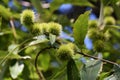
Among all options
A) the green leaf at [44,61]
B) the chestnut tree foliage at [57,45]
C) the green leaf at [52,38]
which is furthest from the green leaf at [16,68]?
the green leaf at [44,61]

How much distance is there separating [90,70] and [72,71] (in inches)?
4.5

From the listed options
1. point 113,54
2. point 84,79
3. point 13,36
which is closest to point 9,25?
point 13,36

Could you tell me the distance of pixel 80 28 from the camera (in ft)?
4.70

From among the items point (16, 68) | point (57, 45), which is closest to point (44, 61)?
point (16, 68)

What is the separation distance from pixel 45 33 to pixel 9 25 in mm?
794

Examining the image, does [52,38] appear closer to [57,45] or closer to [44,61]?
[57,45]

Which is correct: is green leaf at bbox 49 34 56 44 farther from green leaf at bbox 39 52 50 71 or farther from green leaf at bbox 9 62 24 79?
green leaf at bbox 39 52 50 71

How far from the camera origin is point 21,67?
5.64ft

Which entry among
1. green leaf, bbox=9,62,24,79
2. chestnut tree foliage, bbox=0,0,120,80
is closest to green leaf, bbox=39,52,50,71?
chestnut tree foliage, bbox=0,0,120,80

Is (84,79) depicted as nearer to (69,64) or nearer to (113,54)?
(69,64)

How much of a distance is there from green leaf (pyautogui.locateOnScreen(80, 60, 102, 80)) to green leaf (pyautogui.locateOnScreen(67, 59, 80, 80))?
6 cm

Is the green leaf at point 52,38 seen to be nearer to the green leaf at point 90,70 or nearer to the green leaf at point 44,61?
the green leaf at point 90,70

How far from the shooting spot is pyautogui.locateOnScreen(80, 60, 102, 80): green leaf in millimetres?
1245

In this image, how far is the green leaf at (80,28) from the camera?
140 centimetres
